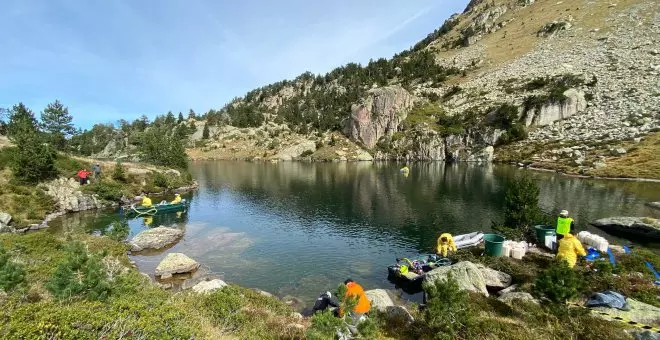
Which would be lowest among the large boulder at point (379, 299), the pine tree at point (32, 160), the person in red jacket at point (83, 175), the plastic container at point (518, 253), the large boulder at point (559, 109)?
the large boulder at point (379, 299)

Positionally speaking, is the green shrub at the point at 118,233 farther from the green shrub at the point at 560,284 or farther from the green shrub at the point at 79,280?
the green shrub at the point at 560,284

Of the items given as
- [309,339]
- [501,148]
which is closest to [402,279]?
[309,339]

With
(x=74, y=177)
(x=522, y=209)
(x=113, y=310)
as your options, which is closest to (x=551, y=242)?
(x=522, y=209)

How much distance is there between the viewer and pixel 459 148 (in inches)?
5256

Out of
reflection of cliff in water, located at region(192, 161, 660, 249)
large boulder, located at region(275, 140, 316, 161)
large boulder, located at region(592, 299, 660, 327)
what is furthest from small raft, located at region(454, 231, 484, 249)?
large boulder, located at region(275, 140, 316, 161)

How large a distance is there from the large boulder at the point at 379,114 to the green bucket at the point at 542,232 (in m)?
125

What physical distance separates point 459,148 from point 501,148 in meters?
15.6

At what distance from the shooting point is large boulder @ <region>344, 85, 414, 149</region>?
6088 inches

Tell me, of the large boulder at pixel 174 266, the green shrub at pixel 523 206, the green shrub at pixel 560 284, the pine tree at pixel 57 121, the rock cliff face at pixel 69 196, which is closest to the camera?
the green shrub at pixel 560 284

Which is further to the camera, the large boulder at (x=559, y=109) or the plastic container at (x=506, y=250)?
the large boulder at (x=559, y=109)

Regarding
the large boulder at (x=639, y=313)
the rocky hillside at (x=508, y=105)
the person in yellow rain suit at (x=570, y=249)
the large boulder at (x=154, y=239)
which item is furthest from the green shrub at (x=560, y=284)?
the rocky hillside at (x=508, y=105)

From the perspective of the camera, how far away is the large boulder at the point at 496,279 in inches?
908

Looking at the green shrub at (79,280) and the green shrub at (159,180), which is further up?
the green shrub at (79,280)

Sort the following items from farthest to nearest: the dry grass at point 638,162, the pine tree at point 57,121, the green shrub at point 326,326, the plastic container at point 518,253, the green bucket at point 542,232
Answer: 1. the pine tree at point 57,121
2. the dry grass at point 638,162
3. the green bucket at point 542,232
4. the plastic container at point 518,253
5. the green shrub at point 326,326
